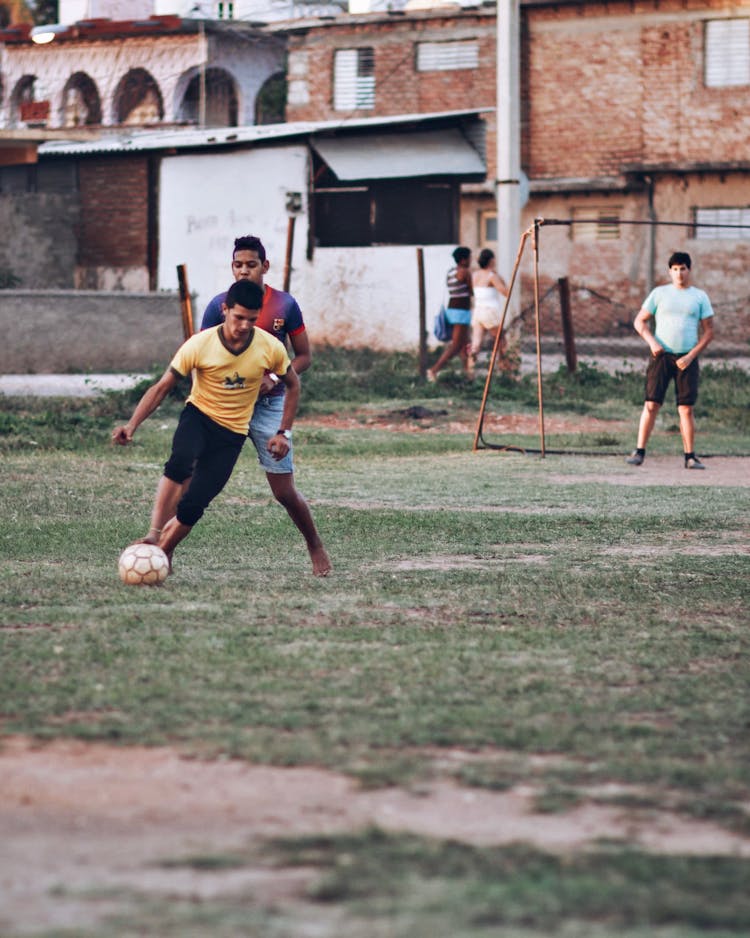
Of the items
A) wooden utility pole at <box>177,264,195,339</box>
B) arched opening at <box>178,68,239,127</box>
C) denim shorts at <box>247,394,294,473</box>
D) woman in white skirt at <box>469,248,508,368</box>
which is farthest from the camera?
arched opening at <box>178,68,239,127</box>

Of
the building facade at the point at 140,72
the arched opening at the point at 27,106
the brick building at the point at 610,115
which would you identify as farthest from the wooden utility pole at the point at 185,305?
the building facade at the point at 140,72

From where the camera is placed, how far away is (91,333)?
70.8 feet

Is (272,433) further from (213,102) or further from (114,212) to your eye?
(213,102)

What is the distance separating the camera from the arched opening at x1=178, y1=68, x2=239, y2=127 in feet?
137

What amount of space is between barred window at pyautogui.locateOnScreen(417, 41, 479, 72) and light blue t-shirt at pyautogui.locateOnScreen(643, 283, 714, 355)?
914 inches

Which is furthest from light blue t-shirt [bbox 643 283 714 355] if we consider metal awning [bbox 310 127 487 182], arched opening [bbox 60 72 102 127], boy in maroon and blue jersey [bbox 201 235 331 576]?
arched opening [bbox 60 72 102 127]

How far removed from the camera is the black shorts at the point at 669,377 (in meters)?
14.0

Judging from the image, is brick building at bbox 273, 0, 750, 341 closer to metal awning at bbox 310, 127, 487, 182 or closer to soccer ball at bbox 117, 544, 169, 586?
metal awning at bbox 310, 127, 487, 182

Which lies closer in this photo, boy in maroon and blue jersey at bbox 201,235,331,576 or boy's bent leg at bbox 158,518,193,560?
boy's bent leg at bbox 158,518,193,560

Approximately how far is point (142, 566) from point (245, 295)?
1406 mm

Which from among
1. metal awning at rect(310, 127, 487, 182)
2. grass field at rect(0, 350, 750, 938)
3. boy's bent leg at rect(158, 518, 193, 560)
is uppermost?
metal awning at rect(310, 127, 487, 182)

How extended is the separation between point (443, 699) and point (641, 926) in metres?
2.18

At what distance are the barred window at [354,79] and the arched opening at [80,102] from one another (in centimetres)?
811

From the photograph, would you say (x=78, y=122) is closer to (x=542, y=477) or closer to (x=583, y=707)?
(x=542, y=477)
